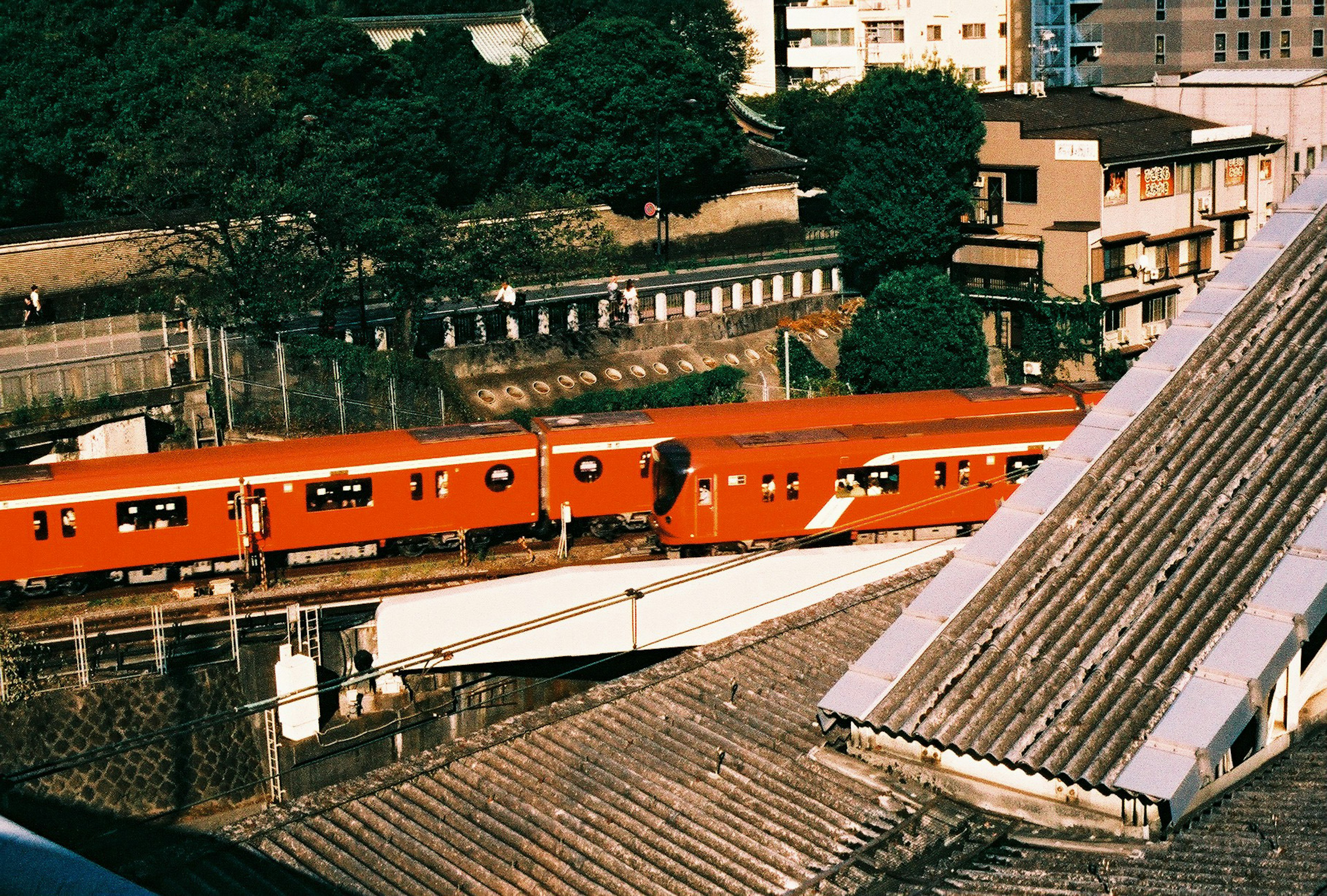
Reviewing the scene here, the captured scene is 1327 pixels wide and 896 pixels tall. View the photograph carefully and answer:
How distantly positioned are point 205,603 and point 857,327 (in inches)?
1041

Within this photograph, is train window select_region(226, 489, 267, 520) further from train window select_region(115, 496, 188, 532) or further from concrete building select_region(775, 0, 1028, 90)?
concrete building select_region(775, 0, 1028, 90)

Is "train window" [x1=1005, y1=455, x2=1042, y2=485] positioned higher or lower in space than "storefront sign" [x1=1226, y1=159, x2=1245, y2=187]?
lower

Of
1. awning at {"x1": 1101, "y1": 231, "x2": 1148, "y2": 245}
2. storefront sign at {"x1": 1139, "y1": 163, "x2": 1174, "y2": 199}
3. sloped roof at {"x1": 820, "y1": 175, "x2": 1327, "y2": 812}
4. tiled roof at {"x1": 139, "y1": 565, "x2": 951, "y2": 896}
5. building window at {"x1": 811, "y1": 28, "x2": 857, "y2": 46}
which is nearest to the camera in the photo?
tiled roof at {"x1": 139, "y1": 565, "x2": 951, "y2": 896}

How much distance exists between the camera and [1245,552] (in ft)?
44.3

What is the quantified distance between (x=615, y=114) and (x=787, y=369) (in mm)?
17803

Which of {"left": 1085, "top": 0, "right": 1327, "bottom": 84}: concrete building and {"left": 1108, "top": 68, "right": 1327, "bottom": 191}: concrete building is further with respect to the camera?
{"left": 1085, "top": 0, "right": 1327, "bottom": 84}: concrete building

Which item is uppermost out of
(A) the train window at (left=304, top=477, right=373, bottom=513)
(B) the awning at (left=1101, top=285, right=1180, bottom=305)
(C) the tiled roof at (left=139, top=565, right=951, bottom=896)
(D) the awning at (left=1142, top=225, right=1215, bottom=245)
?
(D) the awning at (left=1142, top=225, right=1215, bottom=245)

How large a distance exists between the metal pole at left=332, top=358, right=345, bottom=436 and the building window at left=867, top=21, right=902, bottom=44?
171 ft

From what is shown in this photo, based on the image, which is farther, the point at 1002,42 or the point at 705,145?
the point at 1002,42

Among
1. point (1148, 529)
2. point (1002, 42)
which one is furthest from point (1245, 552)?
point (1002, 42)

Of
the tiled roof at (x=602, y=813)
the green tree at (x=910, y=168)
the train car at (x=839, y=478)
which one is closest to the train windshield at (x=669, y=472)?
the train car at (x=839, y=478)

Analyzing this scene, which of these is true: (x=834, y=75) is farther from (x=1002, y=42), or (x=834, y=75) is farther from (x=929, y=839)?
(x=929, y=839)

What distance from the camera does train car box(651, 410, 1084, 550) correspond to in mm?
33062

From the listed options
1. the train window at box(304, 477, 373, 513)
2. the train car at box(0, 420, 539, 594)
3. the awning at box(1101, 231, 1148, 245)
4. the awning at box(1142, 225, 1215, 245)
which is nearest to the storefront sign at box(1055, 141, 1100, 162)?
the awning at box(1101, 231, 1148, 245)
